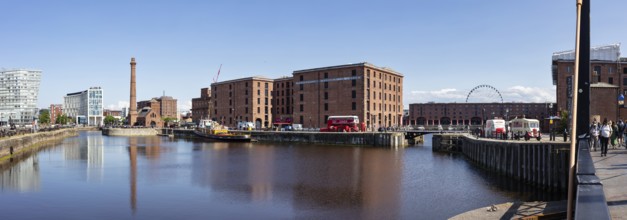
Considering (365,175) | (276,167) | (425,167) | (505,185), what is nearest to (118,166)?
(276,167)

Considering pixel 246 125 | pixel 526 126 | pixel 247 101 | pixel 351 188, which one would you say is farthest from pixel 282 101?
pixel 351 188

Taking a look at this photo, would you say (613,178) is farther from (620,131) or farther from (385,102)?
(385,102)

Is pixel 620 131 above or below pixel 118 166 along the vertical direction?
above

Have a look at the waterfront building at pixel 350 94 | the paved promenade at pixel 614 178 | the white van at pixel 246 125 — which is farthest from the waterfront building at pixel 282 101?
the paved promenade at pixel 614 178

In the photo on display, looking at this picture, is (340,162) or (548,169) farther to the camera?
(340,162)

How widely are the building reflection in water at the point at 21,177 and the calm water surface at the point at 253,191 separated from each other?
0.07 metres

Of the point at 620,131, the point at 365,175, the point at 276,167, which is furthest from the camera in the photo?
the point at 276,167

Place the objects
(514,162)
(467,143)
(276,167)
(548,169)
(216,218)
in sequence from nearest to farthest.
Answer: (216,218)
(548,169)
(514,162)
(276,167)
(467,143)

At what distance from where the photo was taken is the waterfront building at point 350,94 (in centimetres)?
9925

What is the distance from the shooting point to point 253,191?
29516 mm

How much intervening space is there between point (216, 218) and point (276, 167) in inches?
889

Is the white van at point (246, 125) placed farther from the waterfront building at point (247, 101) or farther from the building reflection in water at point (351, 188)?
the building reflection in water at point (351, 188)

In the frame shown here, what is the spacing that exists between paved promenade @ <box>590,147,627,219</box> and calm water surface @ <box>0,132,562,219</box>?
13.6 feet

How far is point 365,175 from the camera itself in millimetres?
37844
